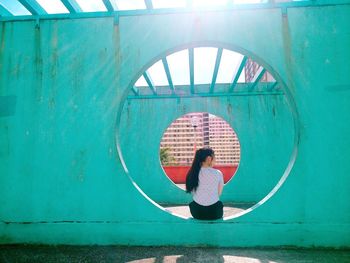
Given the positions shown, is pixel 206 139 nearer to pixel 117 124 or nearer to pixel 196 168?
pixel 196 168

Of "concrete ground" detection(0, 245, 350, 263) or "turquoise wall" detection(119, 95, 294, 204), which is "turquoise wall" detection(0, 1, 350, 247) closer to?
"concrete ground" detection(0, 245, 350, 263)

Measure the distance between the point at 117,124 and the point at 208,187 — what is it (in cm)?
152

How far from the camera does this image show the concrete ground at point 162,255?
10.4 ft

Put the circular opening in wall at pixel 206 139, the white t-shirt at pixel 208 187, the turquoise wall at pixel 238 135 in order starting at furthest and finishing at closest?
the circular opening in wall at pixel 206 139
the turquoise wall at pixel 238 135
the white t-shirt at pixel 208 187

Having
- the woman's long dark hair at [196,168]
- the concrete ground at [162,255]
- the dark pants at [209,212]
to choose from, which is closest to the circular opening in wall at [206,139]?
the woman's long dark hair at [196,168]

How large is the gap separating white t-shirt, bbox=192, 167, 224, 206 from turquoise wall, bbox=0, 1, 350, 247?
32cm

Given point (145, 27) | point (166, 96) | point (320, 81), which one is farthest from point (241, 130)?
point (145, 27)

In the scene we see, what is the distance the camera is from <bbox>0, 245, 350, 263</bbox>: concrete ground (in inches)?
125

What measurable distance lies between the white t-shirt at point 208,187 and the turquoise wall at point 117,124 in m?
0.32

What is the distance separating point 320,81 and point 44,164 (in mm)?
3915

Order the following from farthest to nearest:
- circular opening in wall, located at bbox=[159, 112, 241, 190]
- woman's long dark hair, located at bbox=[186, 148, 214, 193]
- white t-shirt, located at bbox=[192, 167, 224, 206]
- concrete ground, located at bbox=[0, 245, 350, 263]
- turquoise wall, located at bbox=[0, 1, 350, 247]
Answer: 1. circular opening in wall, located at bbox=[159, 112, 241, 190]
2. woman's long dark hair, located at bbox=[186, 148, 214, 193]
3. white t-shirt, located at bbox=[192, 167, 224, 206]
4. turquoise wall, located at bbox=[0, 1, 350, 247]
5. concrete ground, located at bbox=[0, 245, 350, 263]

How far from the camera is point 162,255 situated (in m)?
3.35

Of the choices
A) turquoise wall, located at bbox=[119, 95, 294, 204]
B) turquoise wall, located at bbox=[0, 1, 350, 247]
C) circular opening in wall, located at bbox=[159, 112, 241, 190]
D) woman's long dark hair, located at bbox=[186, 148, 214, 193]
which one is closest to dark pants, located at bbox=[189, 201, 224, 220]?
turquoise wall, located at bbox=[0, 1, 350, 247]

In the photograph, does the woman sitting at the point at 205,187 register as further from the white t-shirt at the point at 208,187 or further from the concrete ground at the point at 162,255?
the concrete ground at the point at 162,255
